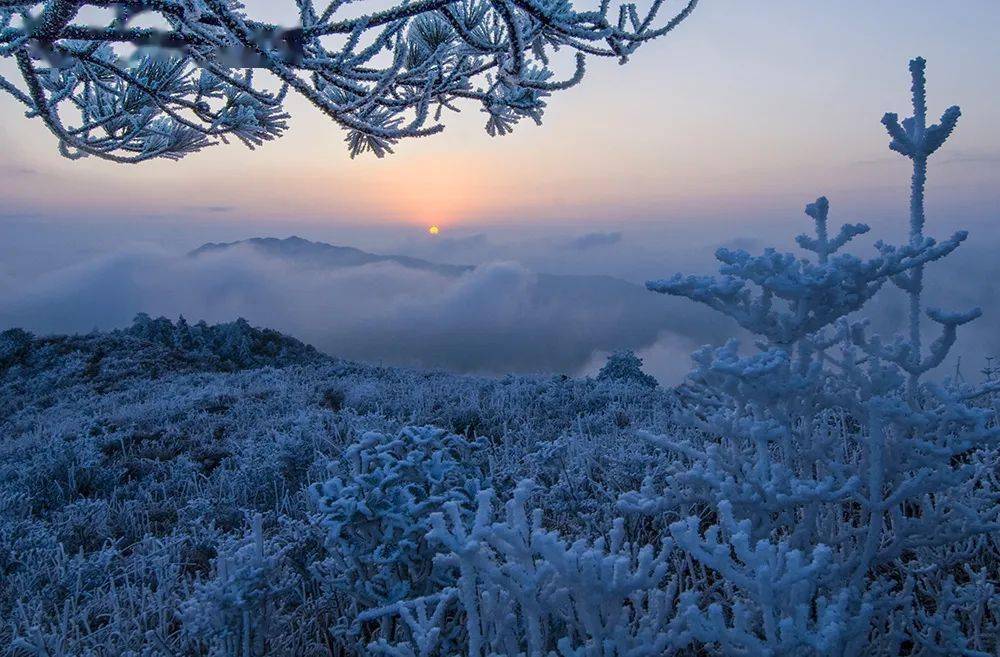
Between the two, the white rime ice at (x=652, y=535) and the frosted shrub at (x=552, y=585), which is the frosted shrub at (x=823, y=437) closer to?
the white rime ice at (x=652, y=535)

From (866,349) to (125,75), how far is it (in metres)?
4.48

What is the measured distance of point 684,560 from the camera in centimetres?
A: 311

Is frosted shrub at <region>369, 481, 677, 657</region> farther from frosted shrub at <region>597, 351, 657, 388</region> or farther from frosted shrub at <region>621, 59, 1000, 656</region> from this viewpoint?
frosted shrub at <region>597, 351, 657, 388</region>

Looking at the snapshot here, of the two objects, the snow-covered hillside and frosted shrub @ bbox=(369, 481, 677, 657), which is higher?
frosted shrub @ bbox=(369, 481, 677, 657)

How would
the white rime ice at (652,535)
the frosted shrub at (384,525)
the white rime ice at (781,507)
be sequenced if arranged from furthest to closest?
the frosted shrub at (384,525) → the white rime ice at (652,535) → the white rime ice at (781,507)

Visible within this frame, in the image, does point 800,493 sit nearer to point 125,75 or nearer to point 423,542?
point 423,542

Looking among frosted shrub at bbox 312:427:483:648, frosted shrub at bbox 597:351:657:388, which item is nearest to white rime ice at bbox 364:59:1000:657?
frosted shrub at bbox 312:427:483:648

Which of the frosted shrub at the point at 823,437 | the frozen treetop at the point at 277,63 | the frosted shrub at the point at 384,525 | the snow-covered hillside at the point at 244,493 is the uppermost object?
the frozen treetop at the point at 277,63

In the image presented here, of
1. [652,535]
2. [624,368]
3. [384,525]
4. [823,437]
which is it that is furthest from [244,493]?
[624,368]

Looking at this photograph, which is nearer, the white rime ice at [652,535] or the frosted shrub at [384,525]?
the white rime ice at [652,535]

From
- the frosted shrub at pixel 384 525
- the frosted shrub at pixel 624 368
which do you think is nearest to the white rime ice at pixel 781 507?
the frosted shrub at pixel 384 525

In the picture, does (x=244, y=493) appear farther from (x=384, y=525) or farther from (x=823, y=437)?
(x=823, y=437)

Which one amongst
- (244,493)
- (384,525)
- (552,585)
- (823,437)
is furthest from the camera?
(244,493)

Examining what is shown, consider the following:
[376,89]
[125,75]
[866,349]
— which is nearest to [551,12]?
[376,89]
